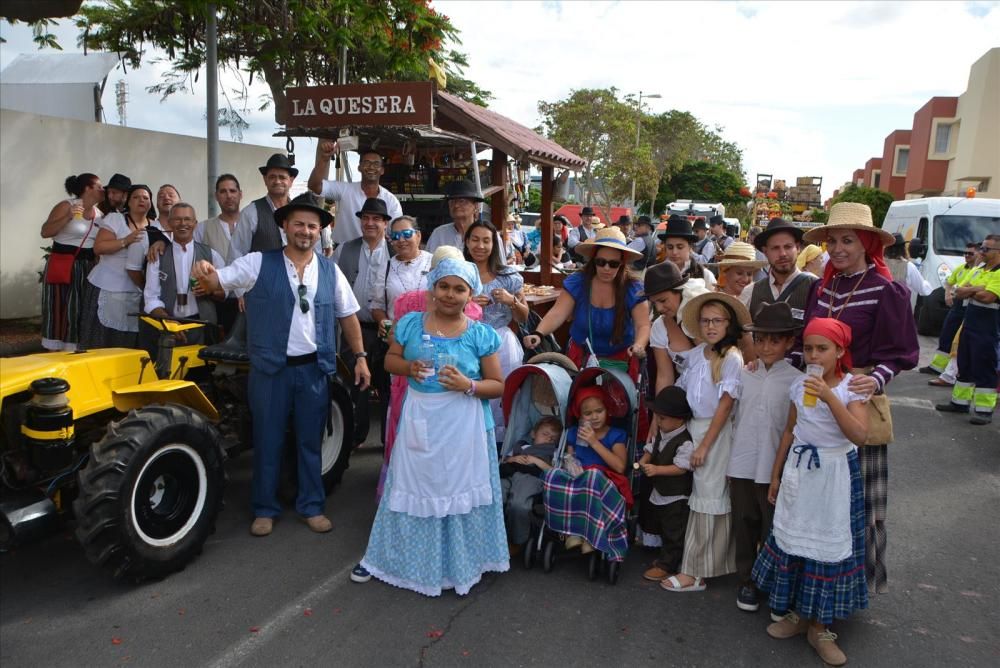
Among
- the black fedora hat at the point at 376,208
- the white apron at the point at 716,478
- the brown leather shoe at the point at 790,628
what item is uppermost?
the black fedora hat at the point at 376,208

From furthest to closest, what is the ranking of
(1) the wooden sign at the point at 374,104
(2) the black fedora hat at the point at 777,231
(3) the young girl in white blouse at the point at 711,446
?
(1) the wooden sign at the point at 374,104 < (2) the black fedora hat at the point at 777,231 < (3) the young girl in white blouse at the point at 711,446

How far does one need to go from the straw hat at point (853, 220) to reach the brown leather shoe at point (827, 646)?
1933mm

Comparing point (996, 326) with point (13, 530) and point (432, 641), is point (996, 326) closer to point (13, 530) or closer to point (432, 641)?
point (432, 641)

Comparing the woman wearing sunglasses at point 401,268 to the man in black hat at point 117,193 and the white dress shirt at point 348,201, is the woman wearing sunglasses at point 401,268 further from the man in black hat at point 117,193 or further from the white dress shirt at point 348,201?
the man in black hat at point 117,193

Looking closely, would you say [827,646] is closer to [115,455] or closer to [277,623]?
[277,623]

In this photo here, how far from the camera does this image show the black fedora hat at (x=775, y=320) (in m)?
3.52

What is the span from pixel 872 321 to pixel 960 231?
1197 centimetres

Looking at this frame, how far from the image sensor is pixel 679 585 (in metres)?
3.90

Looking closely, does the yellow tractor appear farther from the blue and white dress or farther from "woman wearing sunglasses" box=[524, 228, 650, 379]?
"woman wearing sunglasses" box=[524, 228, 650, 379]

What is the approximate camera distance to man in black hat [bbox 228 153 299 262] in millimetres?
5367

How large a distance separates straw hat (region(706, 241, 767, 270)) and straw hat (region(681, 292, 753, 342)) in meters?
1.36

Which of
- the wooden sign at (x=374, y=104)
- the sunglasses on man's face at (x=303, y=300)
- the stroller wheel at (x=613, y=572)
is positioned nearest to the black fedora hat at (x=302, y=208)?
the sunglasses on man's face at (x=303, y=300)

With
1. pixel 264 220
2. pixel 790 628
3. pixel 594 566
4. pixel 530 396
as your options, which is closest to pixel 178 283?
pixel 264 220

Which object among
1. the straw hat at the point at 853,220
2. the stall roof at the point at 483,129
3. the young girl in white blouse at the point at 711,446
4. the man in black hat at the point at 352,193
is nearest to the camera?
the straw hat at the point at 853,220
